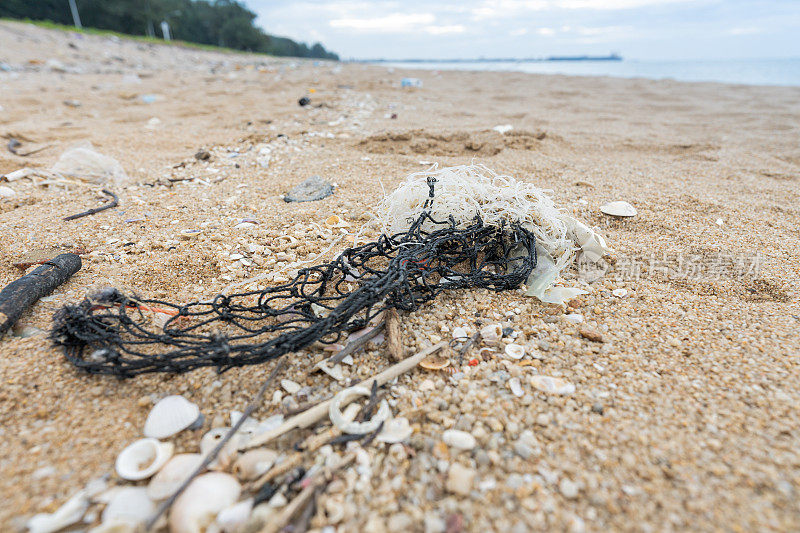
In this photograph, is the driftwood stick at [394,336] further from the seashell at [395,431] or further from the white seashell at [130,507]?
the white seashell at [130,507]

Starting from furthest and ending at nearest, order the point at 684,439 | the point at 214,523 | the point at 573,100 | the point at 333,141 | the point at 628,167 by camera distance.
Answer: the point at 573,100
the point at 333,141
the point at 628,167
the point at 684,439
the point at 214,523

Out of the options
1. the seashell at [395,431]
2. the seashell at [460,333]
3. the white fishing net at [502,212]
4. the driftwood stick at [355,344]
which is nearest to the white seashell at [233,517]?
the seashell at [395,431]

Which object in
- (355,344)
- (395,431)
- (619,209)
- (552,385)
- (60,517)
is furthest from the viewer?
(619,209)

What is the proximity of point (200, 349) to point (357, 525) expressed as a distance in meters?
0.79

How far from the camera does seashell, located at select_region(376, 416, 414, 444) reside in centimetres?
117

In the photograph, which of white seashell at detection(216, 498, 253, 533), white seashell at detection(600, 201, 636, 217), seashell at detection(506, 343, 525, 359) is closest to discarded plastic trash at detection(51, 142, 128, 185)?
white seashell at detection(216, 498, 253, 533)

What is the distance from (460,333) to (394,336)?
0.28m

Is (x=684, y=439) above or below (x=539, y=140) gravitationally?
below

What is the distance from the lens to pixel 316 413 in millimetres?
1218

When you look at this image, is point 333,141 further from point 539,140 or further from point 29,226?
point 29,226

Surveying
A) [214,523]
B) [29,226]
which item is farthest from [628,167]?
[29,226]

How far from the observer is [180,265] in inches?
82.3

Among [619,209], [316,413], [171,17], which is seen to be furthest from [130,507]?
[171,17]

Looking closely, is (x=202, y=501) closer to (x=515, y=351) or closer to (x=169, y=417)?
(x=169, y=417)
